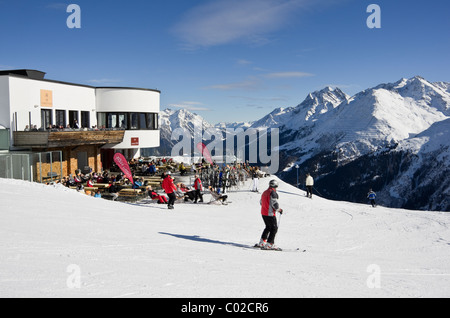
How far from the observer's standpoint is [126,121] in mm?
33250

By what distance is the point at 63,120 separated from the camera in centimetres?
2756

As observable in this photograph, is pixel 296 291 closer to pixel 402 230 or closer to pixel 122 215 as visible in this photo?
pixel 122 215

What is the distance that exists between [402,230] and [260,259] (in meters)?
7.57

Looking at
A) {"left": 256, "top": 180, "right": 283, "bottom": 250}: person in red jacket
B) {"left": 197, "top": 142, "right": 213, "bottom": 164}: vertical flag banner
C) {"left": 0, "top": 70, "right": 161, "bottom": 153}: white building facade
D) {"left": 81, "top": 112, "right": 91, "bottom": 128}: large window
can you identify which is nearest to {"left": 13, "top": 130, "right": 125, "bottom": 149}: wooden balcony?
{"left": 0, "top": 70, "right": 161, "bottom": 153}: white building facade

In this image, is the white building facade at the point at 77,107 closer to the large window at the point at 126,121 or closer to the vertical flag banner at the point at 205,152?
the large window at the point at 126,121

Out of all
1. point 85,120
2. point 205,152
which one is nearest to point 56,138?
point 85,120

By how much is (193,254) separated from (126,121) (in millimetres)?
27926

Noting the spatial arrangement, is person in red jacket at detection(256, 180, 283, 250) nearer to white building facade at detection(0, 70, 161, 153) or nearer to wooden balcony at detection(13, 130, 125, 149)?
wooden balcony at detection(13, 130, 125, 149)

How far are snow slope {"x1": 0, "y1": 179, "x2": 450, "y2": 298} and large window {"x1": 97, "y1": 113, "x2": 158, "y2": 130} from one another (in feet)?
62.7

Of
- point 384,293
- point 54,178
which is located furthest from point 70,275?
point 54,178

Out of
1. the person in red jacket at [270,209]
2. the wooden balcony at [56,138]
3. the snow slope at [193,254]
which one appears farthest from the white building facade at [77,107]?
the person in red jacket at [270,209]

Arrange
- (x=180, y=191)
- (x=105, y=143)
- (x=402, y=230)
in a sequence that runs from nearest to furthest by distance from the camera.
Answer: (x=402, y=230) < (x=180, y=191) < (x=105, y=143)

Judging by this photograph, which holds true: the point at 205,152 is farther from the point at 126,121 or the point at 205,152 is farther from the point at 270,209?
the point at 270,209

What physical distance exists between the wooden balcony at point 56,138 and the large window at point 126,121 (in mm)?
3854
